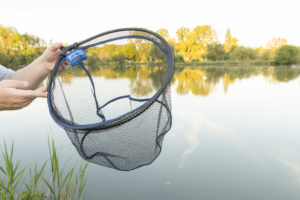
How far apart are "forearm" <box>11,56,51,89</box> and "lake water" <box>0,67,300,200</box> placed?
19.1 inches

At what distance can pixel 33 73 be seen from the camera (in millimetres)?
1196

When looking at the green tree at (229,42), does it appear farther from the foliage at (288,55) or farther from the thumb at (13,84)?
the thumb at (13,84)

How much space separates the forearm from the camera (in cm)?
118

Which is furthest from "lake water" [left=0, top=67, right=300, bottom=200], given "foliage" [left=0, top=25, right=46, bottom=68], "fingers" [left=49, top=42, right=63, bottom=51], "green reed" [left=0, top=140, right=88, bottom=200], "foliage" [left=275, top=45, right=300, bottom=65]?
"foliage" [left=275, top=45, right=300, bottom=65]

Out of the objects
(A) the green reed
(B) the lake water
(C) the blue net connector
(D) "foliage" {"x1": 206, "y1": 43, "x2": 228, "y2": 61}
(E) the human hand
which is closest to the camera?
(E) the human hand

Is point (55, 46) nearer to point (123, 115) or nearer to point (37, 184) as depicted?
point (123, 115)

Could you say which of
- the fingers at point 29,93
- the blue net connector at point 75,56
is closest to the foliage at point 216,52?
the blue net connector at point 75,56

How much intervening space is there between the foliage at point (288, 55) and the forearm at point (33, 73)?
118 ft

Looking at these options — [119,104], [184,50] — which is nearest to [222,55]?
[184,50]

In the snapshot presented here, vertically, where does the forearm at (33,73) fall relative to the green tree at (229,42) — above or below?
below

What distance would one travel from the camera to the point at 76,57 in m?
1.19

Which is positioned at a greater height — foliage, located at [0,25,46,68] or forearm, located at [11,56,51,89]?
foliage, located at [0,25,46,68]

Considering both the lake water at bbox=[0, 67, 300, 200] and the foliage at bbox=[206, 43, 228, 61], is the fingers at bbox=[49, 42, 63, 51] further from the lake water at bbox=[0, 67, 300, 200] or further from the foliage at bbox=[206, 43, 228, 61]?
the foliage at bbox=[206, 43, 228, 61]

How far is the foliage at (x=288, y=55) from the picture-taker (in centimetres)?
2984
